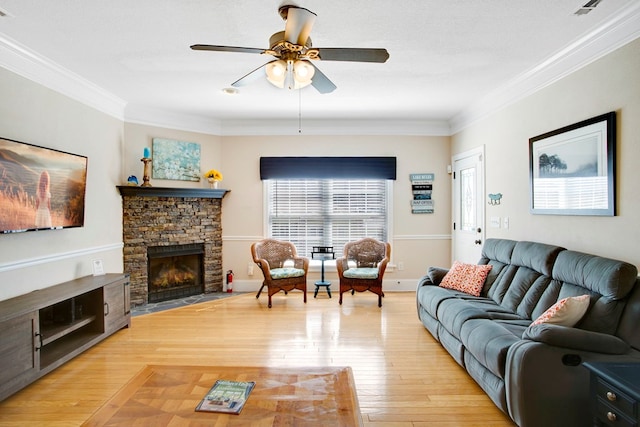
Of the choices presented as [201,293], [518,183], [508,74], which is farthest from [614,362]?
[201,293]

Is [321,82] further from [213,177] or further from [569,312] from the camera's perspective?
[213,177]

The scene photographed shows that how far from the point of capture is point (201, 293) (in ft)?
18.0

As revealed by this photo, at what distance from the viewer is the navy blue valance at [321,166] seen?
5.70 metres

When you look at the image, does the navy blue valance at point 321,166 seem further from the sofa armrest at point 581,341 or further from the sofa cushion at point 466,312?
the sofa armrest at point 581,341

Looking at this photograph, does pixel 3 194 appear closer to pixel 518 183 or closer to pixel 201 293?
pixel 201 293

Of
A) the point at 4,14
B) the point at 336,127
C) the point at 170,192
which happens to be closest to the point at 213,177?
the point at 170,192

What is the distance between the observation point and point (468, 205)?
5133 mm

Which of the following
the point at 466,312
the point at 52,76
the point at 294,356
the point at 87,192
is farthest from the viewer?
the point at 87,192

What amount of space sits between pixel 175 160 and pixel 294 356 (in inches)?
136

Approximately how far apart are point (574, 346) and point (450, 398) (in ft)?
2.97

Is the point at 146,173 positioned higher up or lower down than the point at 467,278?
higher up

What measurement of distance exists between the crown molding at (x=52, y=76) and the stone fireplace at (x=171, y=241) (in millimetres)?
1096

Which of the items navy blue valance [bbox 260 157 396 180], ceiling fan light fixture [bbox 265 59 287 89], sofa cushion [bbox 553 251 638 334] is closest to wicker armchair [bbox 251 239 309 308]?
navy blue valance [bbox 260 157 396 180]

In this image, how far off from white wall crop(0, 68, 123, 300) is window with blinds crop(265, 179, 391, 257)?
228 centimetres
